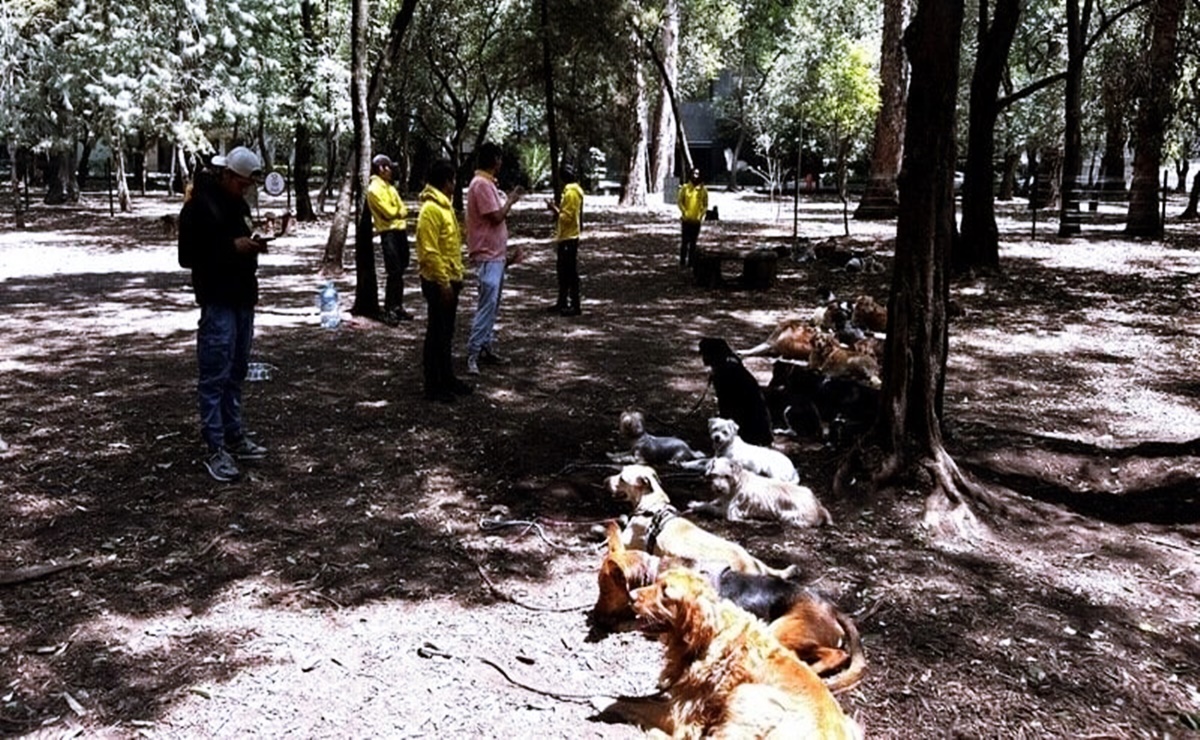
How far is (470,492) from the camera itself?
5879 mm

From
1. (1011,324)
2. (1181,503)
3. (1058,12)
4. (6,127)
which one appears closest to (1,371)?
(1181,503)

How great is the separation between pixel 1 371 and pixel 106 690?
660cm

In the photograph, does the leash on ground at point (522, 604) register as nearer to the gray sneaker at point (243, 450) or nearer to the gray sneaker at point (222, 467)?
the gray sneaker at point (222, 467)

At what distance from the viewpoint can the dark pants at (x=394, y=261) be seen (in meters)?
11.1

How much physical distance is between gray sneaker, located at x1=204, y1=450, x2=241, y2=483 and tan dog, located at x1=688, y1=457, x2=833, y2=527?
2867 millimetres

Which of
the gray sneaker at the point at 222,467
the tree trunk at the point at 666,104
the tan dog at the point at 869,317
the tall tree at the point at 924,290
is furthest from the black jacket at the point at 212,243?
the tree trunk at the point at 666,104

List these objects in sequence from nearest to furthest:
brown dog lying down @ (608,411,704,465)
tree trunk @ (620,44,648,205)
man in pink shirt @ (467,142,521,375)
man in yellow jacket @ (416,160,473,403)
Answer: brown dog lying down @ (608,411,704,465), man in yellow jacket @ (416,160,473,403), man in pink shirt @ (467,142,521,375), tree trunk @ (620,44,648,205)

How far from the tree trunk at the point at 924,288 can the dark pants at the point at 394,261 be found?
698 centimetres

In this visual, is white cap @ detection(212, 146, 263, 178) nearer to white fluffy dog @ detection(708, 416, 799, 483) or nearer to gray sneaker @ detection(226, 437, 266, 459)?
gray sneaker @ detection(226, 437, 266, 459)

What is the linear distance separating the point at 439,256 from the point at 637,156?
2909 cm

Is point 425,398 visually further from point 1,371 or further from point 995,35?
point 995,35

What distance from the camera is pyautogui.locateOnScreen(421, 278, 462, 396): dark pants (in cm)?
740

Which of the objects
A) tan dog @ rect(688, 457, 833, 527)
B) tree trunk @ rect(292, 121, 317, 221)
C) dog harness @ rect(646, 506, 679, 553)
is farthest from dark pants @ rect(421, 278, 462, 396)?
tree trunk @ rect(292, 121, 317, 221)

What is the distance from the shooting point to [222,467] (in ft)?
19.2
